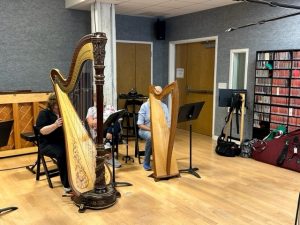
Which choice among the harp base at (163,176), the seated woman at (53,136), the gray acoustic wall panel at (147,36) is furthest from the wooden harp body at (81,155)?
the gray acoustic wall panel at (147,36)

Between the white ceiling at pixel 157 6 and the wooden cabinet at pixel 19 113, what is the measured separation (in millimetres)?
1962

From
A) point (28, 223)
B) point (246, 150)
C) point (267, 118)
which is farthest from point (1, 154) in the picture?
point (267, 118)

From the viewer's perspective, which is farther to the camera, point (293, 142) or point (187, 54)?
point (187, 54)

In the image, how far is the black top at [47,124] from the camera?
3508mm

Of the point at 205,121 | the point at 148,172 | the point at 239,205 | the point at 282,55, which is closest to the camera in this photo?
the point at 239,205

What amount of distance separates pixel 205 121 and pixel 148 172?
282cm

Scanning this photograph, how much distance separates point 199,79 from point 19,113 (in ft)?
12.5

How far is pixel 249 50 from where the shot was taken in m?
5.33

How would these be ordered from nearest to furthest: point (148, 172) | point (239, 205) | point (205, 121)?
point (239, 205) → point (148, 172) → point (205, 121)

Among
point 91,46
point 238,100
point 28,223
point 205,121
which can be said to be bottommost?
point 28,223

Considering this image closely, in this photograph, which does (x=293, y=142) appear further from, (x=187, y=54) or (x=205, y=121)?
(x=187, y=54)

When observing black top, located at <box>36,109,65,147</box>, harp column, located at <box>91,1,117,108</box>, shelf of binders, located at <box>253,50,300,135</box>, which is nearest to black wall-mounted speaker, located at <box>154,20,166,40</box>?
harp column, located at <box>91,1,117,108</box>

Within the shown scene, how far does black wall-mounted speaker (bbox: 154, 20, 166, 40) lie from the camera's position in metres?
7.04

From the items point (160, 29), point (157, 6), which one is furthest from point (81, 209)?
point (160, 29)
